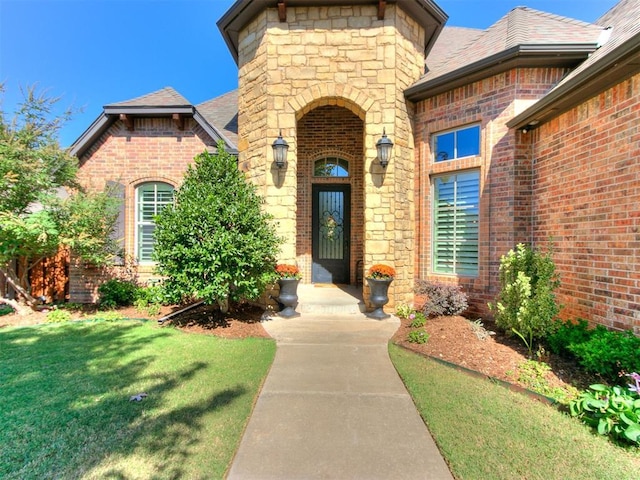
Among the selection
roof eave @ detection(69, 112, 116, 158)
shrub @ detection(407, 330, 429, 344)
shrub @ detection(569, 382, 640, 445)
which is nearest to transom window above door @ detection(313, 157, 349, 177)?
shrub @ detection(407, 330, 429, 344)

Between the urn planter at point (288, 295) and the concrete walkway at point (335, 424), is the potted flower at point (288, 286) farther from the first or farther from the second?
the concrete walkway at point (335, 424)

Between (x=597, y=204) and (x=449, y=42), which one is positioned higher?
(x=449, y=42)

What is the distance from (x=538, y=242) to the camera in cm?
508

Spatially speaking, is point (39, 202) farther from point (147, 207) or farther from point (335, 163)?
point (335, 163)

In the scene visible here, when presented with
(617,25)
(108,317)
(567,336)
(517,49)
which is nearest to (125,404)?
(108,317)

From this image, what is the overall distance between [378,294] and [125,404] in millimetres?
3998

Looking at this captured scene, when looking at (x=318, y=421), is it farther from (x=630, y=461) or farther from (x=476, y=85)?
(x=476, y=85)

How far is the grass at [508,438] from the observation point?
2057mm

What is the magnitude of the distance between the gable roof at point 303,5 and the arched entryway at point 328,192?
2.45m

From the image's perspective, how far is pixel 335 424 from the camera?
255 cm

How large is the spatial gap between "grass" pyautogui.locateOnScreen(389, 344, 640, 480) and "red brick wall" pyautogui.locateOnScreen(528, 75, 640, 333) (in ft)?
6.08

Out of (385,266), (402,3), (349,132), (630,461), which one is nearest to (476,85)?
(402,3)

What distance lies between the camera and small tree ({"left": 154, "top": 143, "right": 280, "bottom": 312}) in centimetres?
492

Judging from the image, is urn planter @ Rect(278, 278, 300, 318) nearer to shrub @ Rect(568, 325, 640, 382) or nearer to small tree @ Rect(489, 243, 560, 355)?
small tree @ Rect(489, 243, 560, 355)
